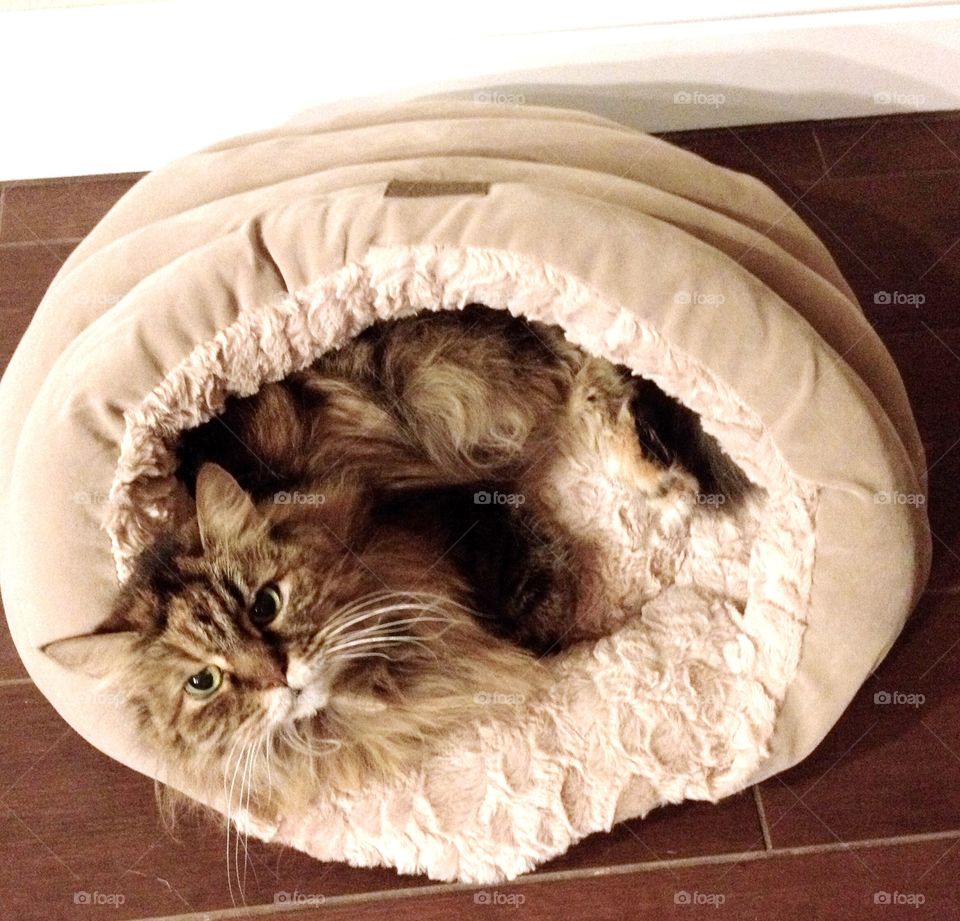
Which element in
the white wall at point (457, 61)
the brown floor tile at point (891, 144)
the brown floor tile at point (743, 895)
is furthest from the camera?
the brown floor tile at point (891, 144)

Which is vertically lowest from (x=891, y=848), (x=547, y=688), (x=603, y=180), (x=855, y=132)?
(x=891, y=848)

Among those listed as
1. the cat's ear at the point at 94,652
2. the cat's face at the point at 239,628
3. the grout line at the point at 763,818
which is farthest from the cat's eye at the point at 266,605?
the grout line at the point at 763,818

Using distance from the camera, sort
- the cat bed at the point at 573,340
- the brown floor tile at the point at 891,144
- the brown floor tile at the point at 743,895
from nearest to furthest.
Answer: the cat bed at the point at 573,340 < the brown floor tile at the point at 743,895 < the brown floor tile at the point at 891,144

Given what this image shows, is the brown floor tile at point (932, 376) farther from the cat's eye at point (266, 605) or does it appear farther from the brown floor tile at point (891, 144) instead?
the cat's eye at point (266, 605)

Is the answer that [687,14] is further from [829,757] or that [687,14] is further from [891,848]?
[891,848]

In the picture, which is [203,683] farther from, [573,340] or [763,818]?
[763,818]

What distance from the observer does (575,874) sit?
1.22 meters

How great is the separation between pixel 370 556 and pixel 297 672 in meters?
0.17

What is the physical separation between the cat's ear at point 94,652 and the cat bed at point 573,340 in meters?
0.02

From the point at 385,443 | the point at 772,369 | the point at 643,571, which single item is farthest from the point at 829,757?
the point at 385,443

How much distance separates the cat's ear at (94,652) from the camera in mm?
981

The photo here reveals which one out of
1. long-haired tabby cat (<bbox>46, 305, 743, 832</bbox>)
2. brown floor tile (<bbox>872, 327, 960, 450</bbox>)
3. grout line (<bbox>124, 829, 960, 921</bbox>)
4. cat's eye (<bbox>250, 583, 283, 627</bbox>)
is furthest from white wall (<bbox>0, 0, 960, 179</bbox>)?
grout line (<bbox>124, 829, 960, 921</bbox>)

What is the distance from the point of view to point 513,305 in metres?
0.98

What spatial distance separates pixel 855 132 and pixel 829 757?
965 millimetres
